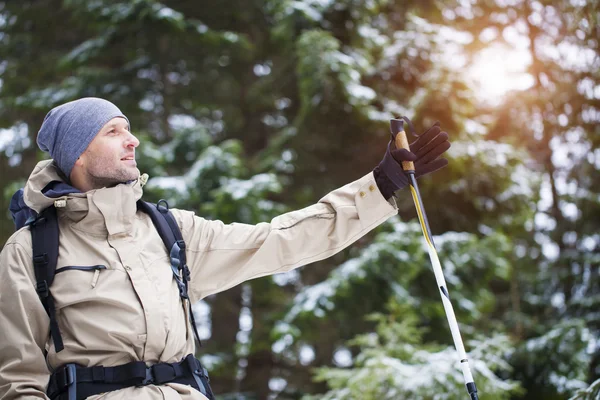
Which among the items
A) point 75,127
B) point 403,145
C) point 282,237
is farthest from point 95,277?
point 403,145

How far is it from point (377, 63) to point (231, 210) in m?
3.07

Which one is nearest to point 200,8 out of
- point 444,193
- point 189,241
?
point 444,193

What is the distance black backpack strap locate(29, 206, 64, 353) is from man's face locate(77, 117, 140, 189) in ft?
0.79

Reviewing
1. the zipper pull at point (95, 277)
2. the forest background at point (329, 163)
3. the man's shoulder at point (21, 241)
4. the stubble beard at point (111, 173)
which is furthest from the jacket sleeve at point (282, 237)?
the forest background at point (329, 163)

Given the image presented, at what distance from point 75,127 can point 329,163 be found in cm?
612

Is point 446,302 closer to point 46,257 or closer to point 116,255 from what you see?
point 116,255

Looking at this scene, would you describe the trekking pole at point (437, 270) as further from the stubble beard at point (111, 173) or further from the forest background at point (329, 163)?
the forest background at point (329, 163)

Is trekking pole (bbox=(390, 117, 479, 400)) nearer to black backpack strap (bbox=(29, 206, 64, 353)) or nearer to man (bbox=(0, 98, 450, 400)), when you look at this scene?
man (bbox=(0, 98, 450, 400))

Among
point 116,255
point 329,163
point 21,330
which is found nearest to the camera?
point 21,330

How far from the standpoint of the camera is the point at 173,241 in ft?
8.98

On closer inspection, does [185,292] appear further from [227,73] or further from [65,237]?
[227,73]

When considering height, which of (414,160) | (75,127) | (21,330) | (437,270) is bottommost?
(21,330)

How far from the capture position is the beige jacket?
93.8 inches

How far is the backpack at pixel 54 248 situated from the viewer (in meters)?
2.43
